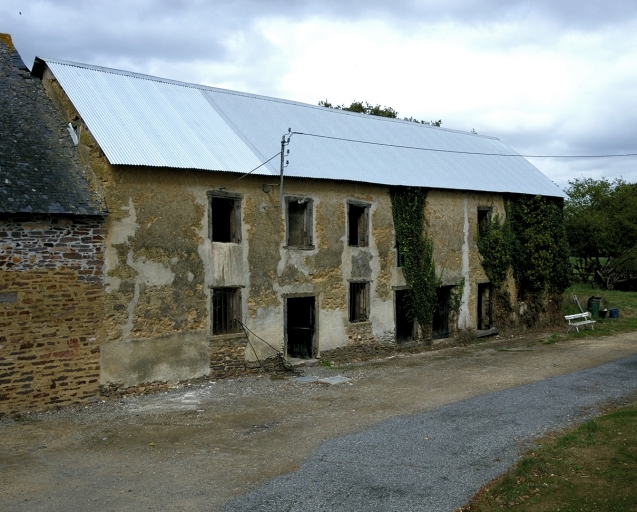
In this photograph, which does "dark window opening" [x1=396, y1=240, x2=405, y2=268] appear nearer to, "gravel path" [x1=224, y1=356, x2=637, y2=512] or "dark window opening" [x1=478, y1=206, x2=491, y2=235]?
"dark window opening" [x1=478, y1=206, x2=491, y2=235]

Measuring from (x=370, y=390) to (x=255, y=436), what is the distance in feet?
13.7

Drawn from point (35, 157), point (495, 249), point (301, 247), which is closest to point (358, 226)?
point (301, 247)

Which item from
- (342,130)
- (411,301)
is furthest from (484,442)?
(342,130)

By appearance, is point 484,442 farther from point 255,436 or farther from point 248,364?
point 248,364

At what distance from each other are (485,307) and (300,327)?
844 cm

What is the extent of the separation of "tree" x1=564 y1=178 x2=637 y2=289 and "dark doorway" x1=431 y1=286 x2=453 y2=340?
779 inches

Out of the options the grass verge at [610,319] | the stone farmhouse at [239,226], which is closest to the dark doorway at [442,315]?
the stone farmhouse at [239,226]

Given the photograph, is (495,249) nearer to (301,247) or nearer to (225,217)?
(301,247)

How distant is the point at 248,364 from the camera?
15781 mm

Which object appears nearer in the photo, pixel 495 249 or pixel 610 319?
pixel 495 249

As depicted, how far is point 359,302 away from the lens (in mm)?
18625

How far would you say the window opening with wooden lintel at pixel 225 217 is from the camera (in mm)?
15438

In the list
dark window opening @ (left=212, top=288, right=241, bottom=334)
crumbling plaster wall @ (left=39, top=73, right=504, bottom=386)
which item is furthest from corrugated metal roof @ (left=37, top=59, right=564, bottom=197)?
dark window opening @ (left=212, top=288, right=241, bottom=334)

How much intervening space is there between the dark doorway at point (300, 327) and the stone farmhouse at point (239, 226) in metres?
0.05
